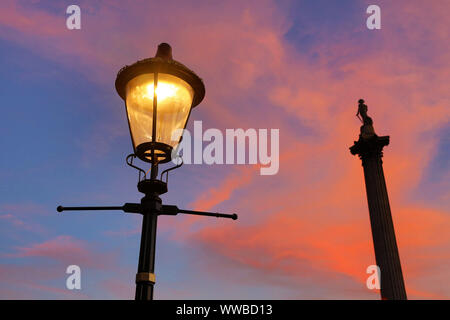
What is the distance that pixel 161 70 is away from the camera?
455 cm

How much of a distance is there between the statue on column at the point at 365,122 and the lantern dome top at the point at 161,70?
23071 mm

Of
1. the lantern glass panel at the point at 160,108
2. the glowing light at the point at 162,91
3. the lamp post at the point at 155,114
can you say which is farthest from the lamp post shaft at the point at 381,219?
the glowing light at the point at 162,91

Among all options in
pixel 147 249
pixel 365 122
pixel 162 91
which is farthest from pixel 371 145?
pixel 147 249

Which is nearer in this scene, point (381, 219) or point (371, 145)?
point (381, 219)

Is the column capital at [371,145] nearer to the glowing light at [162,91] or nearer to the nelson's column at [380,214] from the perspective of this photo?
the nelson's column at [380,214]

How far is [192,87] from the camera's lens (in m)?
4.81

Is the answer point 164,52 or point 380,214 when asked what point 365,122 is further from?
point 164,52

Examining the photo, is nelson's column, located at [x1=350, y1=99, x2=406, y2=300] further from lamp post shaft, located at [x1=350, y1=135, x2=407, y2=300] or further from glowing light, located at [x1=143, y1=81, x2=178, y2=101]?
glowing light, located at [x1=143, y1=81, x2=178, y2=101]

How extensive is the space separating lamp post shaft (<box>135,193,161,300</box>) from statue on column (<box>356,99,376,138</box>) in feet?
77.8

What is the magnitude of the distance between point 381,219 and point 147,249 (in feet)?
73.6
